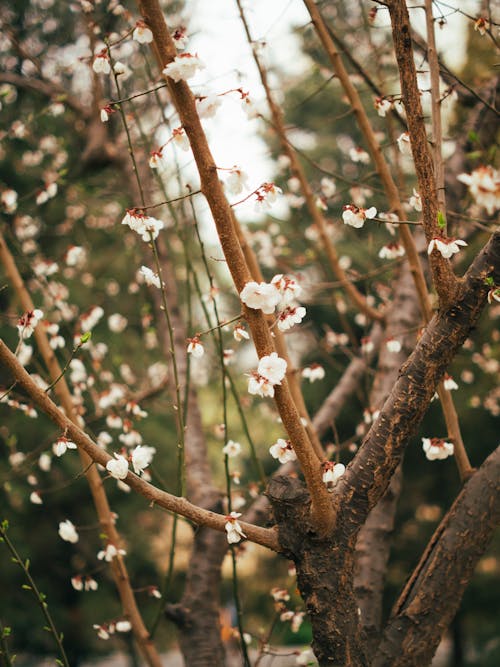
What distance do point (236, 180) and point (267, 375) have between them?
47 cm

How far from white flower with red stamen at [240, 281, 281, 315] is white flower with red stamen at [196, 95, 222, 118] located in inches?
17.9

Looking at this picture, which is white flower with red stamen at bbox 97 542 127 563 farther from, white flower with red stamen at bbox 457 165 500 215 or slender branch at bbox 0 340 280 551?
white flower with red stamen at bbox 457 165 500 215

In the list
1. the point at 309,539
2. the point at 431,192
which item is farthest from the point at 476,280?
the point at 309,539

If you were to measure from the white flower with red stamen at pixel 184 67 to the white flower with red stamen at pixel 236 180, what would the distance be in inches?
9.6

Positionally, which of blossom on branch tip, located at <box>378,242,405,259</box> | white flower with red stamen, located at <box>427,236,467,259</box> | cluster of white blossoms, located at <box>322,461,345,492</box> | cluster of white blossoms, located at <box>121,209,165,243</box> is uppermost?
blossom on branch tip, located at <box>378,242,405,259</box>

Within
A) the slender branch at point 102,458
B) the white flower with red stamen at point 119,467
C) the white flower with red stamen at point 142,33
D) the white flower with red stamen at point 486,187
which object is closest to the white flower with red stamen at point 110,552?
the slender branch at point 102,458

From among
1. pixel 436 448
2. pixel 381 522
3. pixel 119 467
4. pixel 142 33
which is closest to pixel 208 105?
pixel 142 33

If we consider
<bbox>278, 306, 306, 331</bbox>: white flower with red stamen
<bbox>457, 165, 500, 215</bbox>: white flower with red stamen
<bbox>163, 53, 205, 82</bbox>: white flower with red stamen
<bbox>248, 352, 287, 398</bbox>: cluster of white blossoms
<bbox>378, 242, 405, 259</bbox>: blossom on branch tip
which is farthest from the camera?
<bbox>378, 242, 405, 259</bbox>: blossom on branch tip

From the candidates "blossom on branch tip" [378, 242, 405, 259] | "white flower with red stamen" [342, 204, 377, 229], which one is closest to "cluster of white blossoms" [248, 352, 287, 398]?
"white flower with red stamen" [342, 204, 377, 229]

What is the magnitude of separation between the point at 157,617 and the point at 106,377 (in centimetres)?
142

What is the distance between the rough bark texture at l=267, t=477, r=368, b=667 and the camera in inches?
60.6

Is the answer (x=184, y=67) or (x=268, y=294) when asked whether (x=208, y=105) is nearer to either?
(x=184, y=67)

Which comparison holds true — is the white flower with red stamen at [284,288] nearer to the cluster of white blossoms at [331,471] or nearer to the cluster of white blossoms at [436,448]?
the cluster of white blossoms at [331,471]

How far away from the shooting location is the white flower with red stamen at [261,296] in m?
1.29
